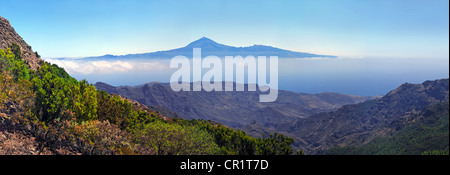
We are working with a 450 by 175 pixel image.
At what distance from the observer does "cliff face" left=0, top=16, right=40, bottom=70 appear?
321 feet

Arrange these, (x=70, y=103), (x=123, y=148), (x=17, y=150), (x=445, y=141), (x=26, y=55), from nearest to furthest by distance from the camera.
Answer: (x=17, y=150), (x=123, y=148), (x=70, y=103), (x=26, y=55), (x=445, y=141)

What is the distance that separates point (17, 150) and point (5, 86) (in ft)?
52.7

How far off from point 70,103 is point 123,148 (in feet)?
41.8

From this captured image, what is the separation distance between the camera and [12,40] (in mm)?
107250

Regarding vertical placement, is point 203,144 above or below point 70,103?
below

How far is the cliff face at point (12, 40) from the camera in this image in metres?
97.9

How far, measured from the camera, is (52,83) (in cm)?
5084

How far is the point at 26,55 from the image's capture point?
99.0 metres

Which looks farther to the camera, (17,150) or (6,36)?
(6,36)
